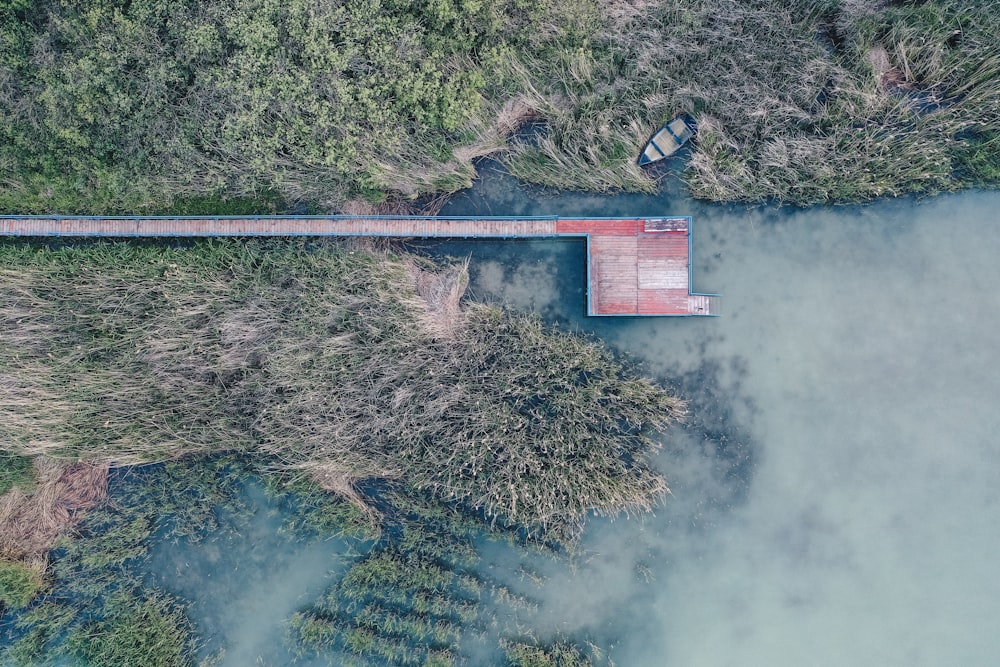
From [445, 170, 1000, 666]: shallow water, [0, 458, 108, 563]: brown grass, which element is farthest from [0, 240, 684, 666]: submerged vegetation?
[445, 170, 1000, 666]: shallow water

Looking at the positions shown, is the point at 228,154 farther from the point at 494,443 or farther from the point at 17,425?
the point at 494,443

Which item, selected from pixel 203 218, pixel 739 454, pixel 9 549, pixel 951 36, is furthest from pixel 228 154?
pixel 951 36

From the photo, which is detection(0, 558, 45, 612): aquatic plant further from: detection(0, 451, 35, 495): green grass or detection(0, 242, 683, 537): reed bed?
detection(0, 242, 683, 537): reed bed

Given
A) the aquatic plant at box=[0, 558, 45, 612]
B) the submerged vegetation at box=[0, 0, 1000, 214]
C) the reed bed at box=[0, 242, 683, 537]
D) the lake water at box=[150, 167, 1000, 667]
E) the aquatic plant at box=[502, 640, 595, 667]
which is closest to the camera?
the submerged vegetation at box=[0, 0, 1000, 214]

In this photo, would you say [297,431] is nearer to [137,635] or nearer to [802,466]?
[137,635]

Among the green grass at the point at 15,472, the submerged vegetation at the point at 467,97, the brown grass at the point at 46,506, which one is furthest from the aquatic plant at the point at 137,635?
the submerged vegetation at the point at 467,97
